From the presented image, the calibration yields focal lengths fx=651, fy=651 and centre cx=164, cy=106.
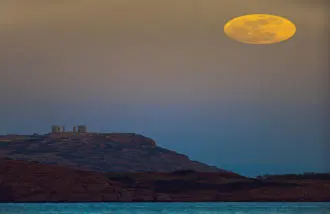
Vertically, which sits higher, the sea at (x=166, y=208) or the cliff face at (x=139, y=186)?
the cliff face at (x=139, y=186)

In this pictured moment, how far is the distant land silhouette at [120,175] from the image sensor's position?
9.12 m

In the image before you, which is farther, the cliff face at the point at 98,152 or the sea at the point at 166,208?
the cliff face at the point at 98,152

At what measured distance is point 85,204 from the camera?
916cm

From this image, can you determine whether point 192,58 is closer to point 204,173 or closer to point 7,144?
point 204,173

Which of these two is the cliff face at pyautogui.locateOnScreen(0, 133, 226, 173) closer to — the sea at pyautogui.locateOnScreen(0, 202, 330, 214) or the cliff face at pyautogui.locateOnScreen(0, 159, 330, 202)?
the cliff face at pyautogui.locateOnScreen(0, 159, 330, 202)

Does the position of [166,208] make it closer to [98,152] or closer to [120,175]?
[120,175]

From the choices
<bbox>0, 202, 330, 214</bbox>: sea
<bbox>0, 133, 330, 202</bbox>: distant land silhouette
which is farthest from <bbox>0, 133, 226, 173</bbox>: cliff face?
<bbox>0, 202, 330, 214</bbox>: sea

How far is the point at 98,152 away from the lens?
9211 millimetres

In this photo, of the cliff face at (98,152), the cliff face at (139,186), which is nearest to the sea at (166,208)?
the cliff face at (139,186)

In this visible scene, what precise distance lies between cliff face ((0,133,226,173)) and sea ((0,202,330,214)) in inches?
20.1

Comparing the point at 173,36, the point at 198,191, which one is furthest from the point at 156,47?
the point at 198,191

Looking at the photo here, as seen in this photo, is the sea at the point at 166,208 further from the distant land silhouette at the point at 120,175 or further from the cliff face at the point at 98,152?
the cliff face at the point at 98,152

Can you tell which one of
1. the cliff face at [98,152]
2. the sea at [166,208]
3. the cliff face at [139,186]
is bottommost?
the sea at [166,208]

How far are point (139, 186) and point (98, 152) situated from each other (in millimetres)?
754
